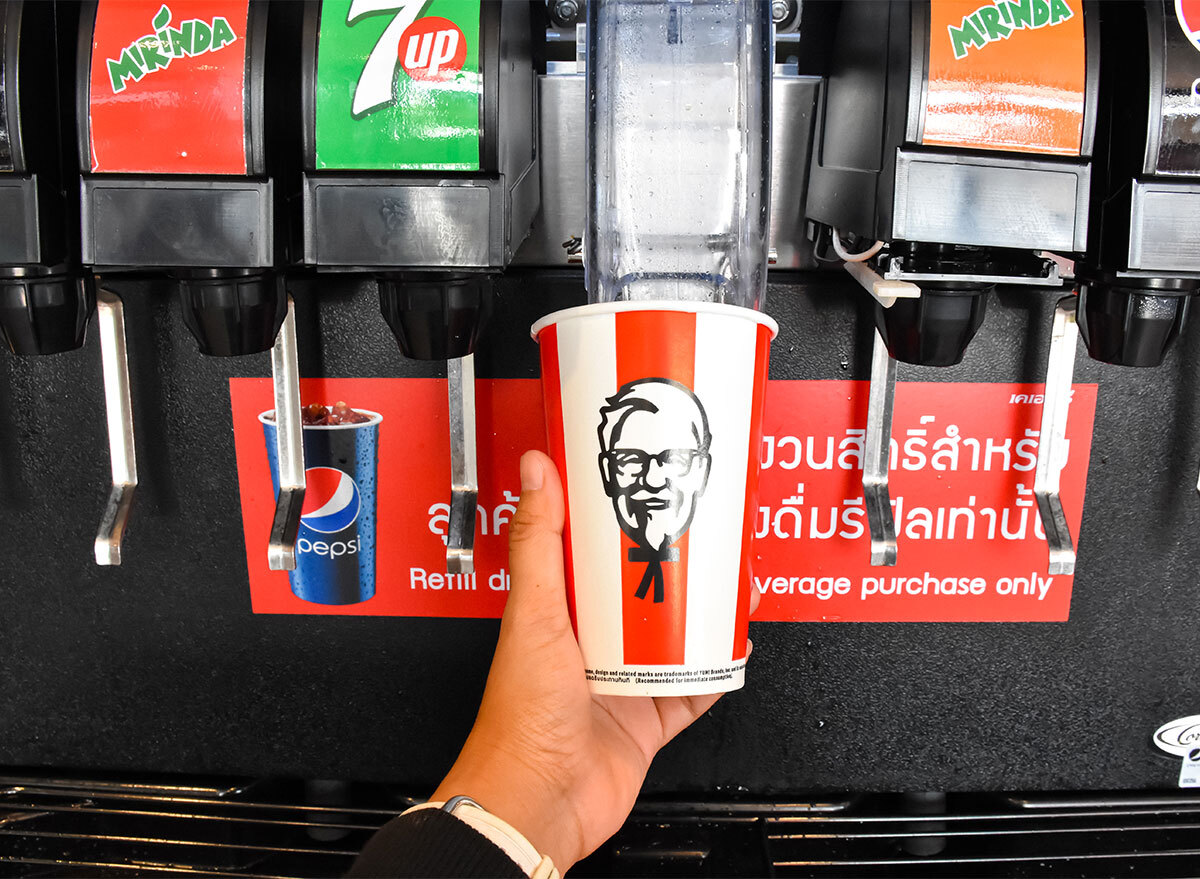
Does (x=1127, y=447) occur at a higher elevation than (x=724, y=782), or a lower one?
higher

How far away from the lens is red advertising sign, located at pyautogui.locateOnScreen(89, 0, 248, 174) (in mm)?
634

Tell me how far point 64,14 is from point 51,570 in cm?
52

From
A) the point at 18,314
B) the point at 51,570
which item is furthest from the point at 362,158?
the point at 51,570

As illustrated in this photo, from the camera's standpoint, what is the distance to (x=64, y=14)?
69 cm

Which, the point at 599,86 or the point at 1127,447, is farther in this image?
the point at 1127,447

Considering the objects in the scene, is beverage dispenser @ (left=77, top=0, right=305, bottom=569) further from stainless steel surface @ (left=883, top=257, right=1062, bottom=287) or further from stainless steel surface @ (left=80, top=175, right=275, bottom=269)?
stainless steel surface @ (left=883, top=257, right=1062, bottom=287)

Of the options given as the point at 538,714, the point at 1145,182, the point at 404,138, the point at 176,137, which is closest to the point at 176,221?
the point at 176,137

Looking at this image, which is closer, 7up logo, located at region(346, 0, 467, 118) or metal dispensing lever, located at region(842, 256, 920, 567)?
7up logo, located at region(346, 0, 467, 118)

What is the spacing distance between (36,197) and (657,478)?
1.53 feet

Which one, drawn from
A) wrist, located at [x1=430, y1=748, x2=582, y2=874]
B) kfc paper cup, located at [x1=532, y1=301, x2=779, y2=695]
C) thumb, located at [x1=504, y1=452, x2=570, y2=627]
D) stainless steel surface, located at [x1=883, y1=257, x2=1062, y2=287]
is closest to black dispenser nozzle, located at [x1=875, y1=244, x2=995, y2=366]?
stainless steel surface, located at [x1=883, y1=257, x2=1062, y2=287]

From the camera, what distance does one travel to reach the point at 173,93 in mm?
637

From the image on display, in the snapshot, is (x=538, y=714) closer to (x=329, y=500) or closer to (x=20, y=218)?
(x=329, y=500)

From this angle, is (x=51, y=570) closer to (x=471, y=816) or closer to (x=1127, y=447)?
(x=471, y=816)

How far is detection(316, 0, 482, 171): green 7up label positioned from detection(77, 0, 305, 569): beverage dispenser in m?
0.05
